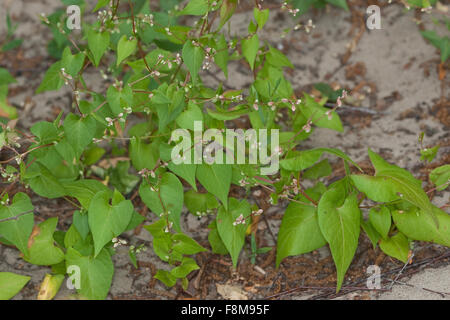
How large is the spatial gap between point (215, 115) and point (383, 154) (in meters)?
1.08

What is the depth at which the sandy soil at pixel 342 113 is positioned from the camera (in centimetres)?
223

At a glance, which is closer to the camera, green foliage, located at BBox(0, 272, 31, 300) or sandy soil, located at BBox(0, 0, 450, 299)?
green foliage, located at BBox(0, 272, 31, 300)

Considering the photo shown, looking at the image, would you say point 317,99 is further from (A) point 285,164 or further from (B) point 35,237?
(B) point 35,237

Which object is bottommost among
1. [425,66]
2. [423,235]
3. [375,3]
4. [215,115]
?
[423,235]

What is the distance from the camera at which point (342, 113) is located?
284cm

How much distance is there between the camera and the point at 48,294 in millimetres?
2213

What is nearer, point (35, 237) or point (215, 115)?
point (215, 115)

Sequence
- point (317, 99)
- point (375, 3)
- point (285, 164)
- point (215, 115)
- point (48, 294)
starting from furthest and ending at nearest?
1. point (375, 3)
2. point (317, 99)
3. point (48, 294)
4. point (285, 164)
5. point (215, 115)

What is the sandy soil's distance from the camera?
2234 mm

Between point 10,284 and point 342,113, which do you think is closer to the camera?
point 10,284

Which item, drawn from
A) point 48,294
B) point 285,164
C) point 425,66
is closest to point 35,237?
point 48,294

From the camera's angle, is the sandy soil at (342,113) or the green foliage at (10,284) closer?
the green foliage at (10,284)

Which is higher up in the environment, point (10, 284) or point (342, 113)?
point (342, 113)

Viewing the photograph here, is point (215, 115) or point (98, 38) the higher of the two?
point (98, 38)
